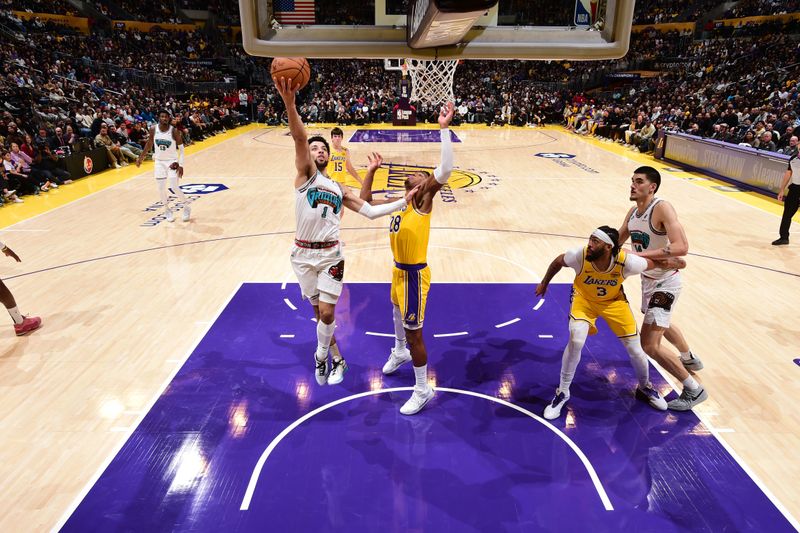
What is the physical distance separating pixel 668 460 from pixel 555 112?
85.4 feet

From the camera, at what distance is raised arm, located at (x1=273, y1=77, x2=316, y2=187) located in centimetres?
386

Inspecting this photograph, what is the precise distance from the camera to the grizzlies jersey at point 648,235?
430 cm

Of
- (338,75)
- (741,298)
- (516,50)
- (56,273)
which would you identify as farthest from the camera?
(338,75)

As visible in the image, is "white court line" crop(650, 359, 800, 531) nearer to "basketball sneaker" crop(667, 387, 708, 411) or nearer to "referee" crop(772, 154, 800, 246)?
"basketball sneaker" crop(667, 387, 708, 411)

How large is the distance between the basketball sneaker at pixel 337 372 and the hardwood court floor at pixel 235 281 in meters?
1.49

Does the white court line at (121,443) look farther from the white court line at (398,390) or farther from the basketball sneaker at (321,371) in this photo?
the basketball sneaker at (321,371)

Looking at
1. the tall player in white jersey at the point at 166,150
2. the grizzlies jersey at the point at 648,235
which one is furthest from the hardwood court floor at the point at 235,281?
the grizzlies jersey at the point at 648,235

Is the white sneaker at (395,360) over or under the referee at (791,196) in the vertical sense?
under

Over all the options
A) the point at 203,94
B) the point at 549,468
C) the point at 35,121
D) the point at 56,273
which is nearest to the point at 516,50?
the point at 549,468

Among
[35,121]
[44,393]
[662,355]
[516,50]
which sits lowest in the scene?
[44,393]

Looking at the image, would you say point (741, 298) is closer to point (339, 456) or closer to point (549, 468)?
point (549, 468)

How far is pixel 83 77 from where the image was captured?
2194cm

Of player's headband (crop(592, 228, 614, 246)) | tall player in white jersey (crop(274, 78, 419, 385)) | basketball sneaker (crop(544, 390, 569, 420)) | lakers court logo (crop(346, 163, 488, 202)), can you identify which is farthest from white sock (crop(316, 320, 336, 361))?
lakers court logo (crop(346, 163, 488, 202))

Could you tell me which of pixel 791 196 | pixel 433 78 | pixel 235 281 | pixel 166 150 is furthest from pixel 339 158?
pixel 433 78
